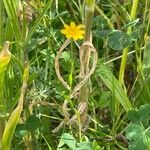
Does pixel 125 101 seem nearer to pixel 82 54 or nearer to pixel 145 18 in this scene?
pixel 82 54

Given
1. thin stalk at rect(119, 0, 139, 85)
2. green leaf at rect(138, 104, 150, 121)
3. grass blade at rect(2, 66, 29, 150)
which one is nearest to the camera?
grass blade at rect(2, 66, 29, 150)

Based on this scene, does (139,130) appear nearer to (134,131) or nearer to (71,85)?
(134,131)

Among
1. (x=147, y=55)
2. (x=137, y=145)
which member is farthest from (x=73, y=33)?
(x=137, y=145)

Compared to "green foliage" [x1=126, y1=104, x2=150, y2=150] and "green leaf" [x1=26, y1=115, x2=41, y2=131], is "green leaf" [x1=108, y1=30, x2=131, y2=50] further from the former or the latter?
"green leaf" [x1=26, y1=115, x2=41, y2=131]

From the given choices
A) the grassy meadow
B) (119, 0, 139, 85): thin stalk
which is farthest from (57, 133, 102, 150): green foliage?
(119, 0, 139, 85): thin stalk

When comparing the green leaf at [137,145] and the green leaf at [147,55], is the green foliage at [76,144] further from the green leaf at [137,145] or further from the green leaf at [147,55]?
the green leaf at [147,55]

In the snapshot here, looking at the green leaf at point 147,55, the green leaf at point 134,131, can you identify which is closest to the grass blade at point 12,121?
the green leaf at point 134,131

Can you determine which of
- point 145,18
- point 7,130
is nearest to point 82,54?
point 7,130
